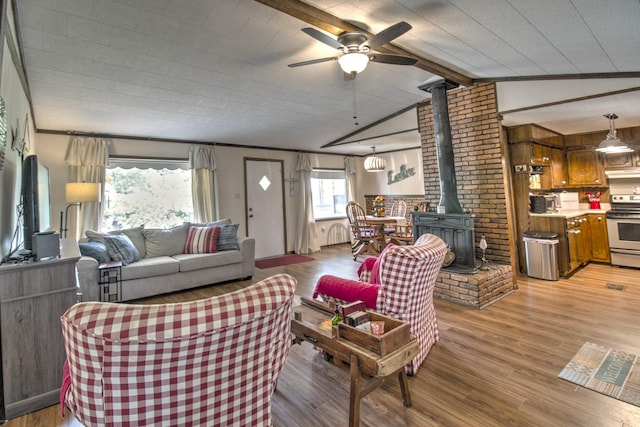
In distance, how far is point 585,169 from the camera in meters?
4.93

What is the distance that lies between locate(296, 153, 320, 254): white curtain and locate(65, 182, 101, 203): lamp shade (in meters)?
3.87

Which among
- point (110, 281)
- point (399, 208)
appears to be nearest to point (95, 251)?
point (110, 281)

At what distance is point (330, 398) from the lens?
1854 millimetres

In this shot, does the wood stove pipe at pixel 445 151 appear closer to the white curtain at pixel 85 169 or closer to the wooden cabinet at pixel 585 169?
A: the wooden cabinet at pixel 585 169

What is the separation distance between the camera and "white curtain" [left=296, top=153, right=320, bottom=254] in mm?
6715

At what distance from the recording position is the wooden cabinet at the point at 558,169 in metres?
4.80

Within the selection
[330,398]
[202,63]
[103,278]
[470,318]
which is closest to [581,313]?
[470,318]

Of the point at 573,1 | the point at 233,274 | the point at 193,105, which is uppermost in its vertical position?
the point at 193,105

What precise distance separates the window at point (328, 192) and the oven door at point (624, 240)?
5038 millimetres

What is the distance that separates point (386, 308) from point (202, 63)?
283 centimetres

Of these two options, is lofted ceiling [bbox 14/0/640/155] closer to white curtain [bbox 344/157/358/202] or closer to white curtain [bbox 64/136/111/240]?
white curtain [bbox 64/136/111/240]

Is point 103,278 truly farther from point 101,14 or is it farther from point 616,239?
point 616,239

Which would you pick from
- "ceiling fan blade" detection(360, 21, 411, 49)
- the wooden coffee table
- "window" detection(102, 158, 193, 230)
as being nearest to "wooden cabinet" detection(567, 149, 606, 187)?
"ceiling fan blade" detection(360, 21, 411, 49)

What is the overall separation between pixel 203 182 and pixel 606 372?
5494 millimetres
